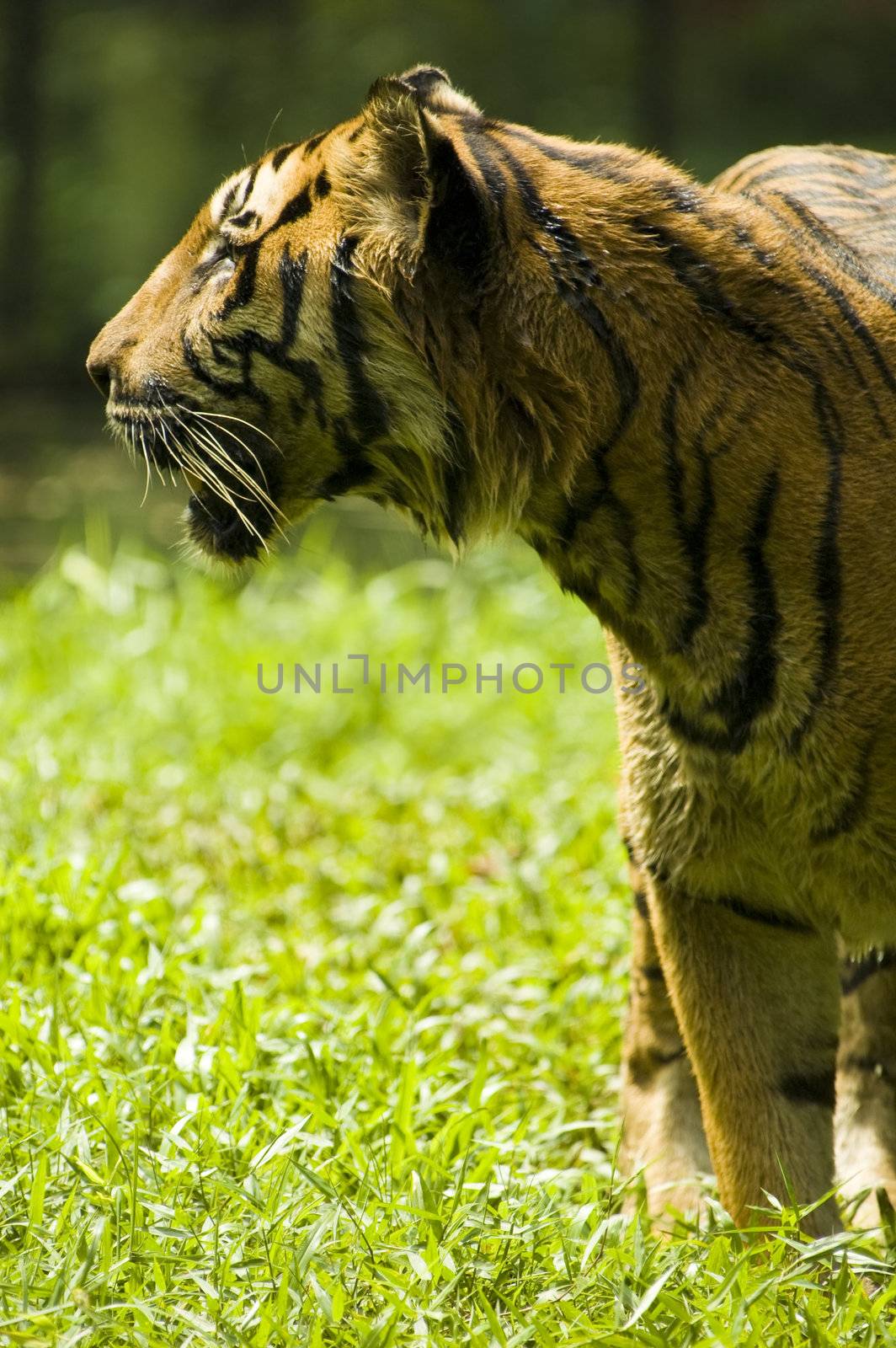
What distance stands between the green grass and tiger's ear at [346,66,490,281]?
1256mm

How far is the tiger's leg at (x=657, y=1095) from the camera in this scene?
2.79 meters

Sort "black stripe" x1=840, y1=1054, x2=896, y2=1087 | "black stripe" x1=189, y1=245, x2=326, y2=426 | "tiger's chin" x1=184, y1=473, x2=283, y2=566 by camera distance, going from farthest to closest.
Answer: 1. "black stripe" x1=840, y1=1054, x2=896, y2=1087
2. "tiger's chin" x1=184, y1=473, x2=283, y2=566
3. "black stripe" x1=189, y1=245, x2=326, y2=426

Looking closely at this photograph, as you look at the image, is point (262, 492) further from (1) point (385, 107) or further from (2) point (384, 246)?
(1) point (385, 107)

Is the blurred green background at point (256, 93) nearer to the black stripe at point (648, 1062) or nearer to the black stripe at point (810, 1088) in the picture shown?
the black stripe at point (648, 1062)

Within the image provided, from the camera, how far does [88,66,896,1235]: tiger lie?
7.06 feet

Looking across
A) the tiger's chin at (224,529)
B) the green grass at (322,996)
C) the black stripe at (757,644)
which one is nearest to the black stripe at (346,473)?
the tiger's chin at (224,529)

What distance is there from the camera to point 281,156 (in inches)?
93.9

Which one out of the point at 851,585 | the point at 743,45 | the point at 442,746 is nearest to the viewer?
the point at 851,585

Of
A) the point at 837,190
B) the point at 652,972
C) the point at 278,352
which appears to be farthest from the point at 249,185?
the point at 652,972

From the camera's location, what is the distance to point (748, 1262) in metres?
2.21

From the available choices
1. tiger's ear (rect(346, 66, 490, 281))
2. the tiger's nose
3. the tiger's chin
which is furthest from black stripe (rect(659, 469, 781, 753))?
the tiger's nose

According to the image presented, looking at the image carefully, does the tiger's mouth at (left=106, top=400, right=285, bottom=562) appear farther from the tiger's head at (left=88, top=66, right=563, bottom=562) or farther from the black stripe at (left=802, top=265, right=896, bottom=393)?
the black stripe at (left=802, top=265, right=896, bottom=393)

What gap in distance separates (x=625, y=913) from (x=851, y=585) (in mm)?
1612

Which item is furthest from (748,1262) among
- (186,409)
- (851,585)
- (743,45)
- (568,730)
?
(743,45)
